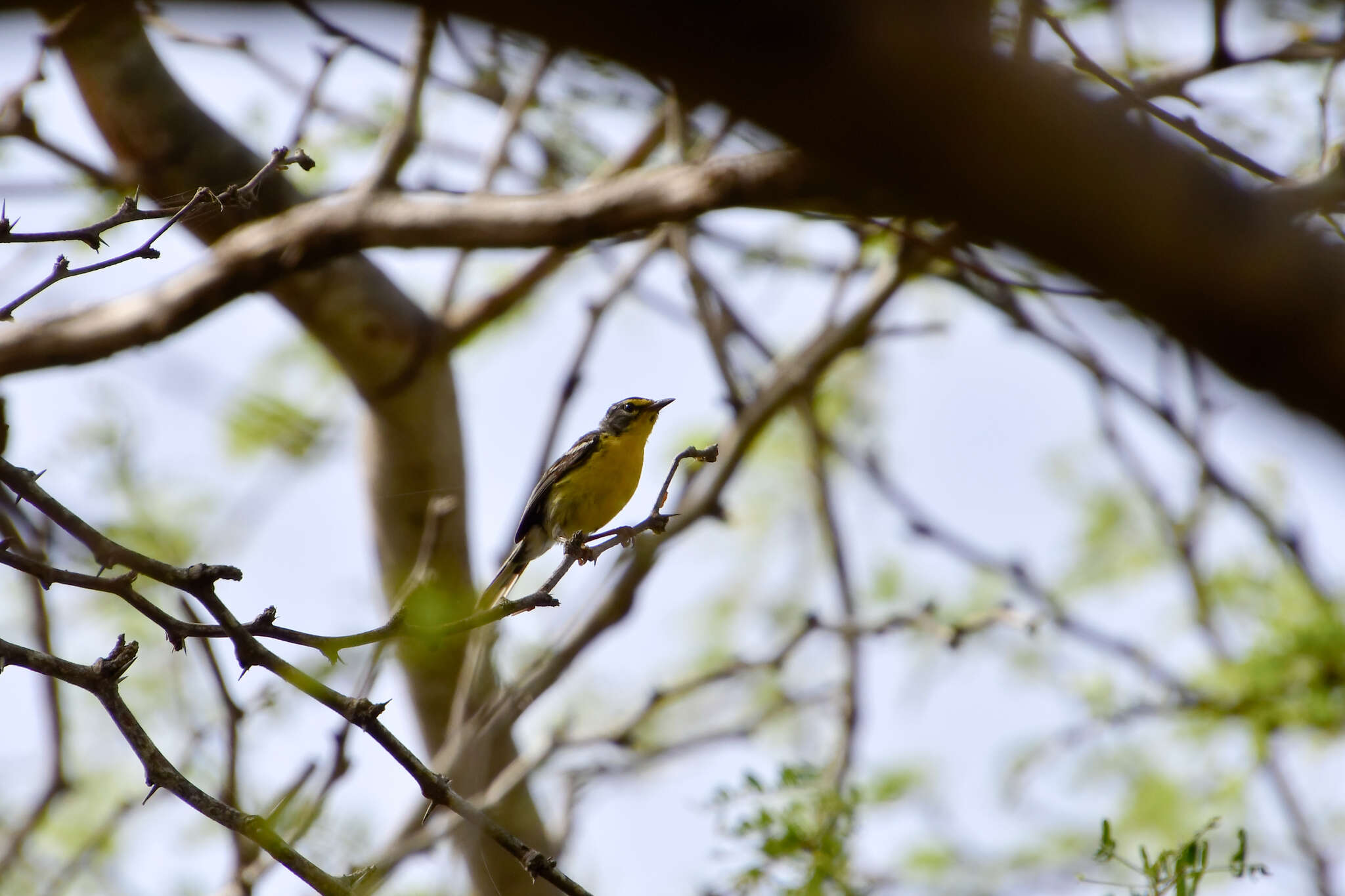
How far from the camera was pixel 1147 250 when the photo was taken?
93 centimetres

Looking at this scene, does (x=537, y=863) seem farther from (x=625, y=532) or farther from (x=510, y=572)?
(x=510, y=572)

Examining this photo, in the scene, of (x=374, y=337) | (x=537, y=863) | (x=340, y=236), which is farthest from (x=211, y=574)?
(x=374, y=337)

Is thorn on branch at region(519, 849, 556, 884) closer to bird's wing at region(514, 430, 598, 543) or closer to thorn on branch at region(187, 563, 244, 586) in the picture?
thorn on branch at region(187, 563, 244, 586)

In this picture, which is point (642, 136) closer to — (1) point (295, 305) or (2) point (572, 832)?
(1) point (295, 305)

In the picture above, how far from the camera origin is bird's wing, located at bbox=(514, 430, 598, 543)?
5.57 meters

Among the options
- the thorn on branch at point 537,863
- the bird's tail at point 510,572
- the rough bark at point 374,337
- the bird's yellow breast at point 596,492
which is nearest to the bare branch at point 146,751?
the thorn on branch at point 537,863

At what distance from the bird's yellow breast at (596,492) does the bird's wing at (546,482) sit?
0.16ft

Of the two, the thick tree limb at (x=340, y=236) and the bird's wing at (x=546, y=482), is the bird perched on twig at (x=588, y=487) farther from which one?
the thick tree limb at (x=340, y=236)

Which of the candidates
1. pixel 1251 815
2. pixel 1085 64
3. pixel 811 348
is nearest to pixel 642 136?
pixel 811 348

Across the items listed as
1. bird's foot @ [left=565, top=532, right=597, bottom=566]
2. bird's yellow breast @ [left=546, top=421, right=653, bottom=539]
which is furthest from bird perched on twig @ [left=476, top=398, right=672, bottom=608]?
bird's foot @ [left=565, top=532, right=597, bottom=566]

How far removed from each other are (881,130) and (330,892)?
154cm

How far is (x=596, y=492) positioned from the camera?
5754 millimetres

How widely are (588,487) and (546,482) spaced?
0.28 metres

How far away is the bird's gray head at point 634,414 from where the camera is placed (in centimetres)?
598
